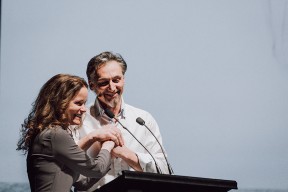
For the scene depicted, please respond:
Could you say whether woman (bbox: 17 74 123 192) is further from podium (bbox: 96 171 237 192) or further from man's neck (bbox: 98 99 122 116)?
man's neck (bbox: 98 99 122 116)

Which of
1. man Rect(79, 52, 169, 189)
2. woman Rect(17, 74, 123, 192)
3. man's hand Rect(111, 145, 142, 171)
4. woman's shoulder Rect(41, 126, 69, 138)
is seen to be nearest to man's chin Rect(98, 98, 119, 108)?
man Rect(79, 52, 169, 189)

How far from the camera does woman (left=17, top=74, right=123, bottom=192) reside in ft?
6.88

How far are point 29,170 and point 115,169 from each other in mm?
527

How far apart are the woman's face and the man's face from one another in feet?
1.77

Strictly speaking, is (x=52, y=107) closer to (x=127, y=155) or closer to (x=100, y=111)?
(x=127, y=155)

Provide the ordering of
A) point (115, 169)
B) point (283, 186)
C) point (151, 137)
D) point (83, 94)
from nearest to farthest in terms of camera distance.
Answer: point (83, 94) → point (115, 169) → point (151, 137) → point (283, 186)

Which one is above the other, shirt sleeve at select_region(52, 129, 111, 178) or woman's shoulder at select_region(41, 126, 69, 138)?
woman's shoulder at select_region(41, 126, 69, 138)

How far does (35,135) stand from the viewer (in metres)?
2.17

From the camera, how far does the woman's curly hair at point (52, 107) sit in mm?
2176

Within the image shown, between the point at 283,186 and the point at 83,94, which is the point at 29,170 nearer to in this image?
the point at 83,94

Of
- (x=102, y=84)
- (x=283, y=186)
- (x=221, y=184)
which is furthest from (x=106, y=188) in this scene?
(x=283, y=186)

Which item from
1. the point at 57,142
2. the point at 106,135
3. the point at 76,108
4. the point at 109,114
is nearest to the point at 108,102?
the point at 109,114

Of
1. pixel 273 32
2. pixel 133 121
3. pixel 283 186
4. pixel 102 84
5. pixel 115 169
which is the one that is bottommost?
pixel 283 186

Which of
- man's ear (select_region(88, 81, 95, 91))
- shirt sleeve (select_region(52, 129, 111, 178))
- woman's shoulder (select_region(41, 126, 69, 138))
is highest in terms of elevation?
man's ear (select_region(88, 81, 95, 91))
